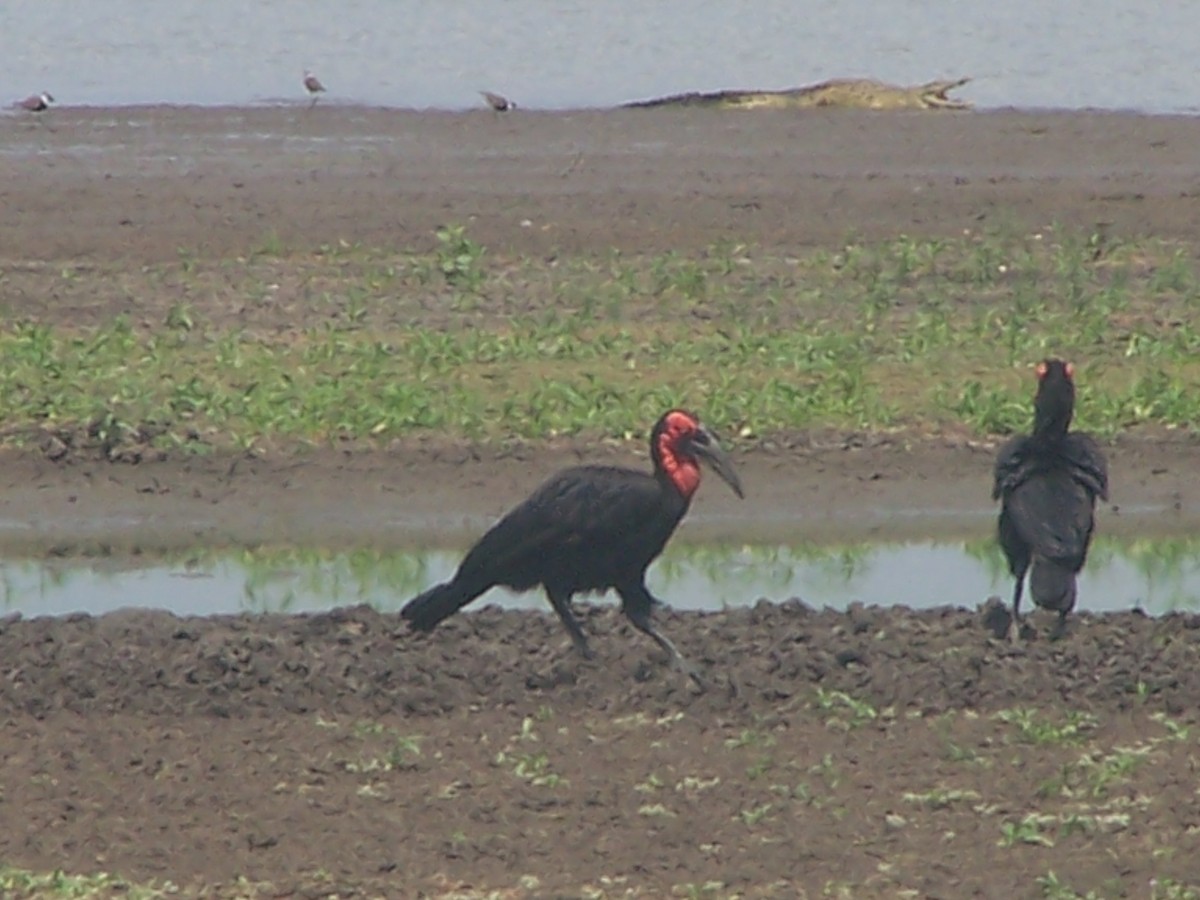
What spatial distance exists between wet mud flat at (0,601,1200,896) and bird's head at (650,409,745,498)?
572 mm

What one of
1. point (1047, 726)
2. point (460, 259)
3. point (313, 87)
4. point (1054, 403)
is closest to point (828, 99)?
point (313, 87)

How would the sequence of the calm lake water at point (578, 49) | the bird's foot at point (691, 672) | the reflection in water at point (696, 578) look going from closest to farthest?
the bird's foot at point (691, 672), the reflection in water at point (696, 578), the calm lake water at point (578, 49)

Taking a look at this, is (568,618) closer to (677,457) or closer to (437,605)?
(437,605)

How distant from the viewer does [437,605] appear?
29.2ft

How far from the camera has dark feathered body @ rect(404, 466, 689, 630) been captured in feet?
29.0

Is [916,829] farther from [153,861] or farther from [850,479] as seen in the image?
[850,479]

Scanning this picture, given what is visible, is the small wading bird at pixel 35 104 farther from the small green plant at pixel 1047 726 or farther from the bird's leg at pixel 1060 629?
the small green plant at pixel 1047 726

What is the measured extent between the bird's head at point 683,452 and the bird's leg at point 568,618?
0.49 metres

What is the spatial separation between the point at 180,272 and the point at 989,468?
5.18 m

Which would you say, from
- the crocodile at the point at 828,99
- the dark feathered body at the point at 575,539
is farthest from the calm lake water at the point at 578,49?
the dark feathered body at the point at 575,539

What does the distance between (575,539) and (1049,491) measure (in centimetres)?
163

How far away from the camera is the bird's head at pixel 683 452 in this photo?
888cm

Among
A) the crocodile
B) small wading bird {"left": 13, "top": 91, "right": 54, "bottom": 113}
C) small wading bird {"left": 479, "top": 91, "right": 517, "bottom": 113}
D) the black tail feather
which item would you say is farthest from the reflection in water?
small wading bird {"left": 13, "top": 91, "right": 54, "bottom": 113}

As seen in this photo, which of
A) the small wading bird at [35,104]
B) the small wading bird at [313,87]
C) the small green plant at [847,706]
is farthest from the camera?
the small wading bird at [313,87]
